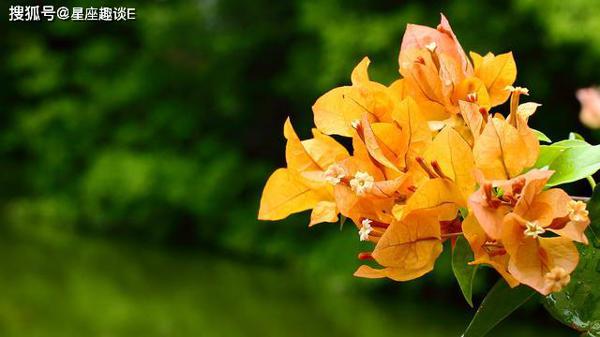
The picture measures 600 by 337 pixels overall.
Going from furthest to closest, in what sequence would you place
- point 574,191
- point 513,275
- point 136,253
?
point 136,253
point 574,191
point 513,275

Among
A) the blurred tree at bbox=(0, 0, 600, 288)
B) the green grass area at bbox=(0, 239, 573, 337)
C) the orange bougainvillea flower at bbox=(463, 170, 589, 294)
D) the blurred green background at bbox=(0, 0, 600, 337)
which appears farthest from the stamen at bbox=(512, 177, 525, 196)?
the blurred tree at bbox=(0, 0, 600, 288)

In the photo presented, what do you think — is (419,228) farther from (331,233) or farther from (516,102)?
(331,233)

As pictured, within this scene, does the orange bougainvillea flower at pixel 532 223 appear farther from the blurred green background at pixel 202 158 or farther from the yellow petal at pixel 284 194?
the blurred green background at pixel 202 158

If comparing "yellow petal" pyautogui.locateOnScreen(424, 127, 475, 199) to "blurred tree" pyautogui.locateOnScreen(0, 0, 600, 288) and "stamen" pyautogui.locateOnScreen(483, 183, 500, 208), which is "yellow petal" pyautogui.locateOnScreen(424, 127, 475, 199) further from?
"blurred tree" pyautogui.locateOnScreen(0, 0, 600, 288)

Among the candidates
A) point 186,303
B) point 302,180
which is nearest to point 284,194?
point 302,180

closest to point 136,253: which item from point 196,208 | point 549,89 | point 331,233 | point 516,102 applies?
point 196,208

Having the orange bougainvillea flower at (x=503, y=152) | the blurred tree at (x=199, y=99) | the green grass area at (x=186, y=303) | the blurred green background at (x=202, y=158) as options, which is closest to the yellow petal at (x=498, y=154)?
the orange bougainvillea flower at (x=503, y=152)

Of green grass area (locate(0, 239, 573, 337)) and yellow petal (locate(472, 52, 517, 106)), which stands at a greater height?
yellow petal (locate(472, 52, 517, 106))
